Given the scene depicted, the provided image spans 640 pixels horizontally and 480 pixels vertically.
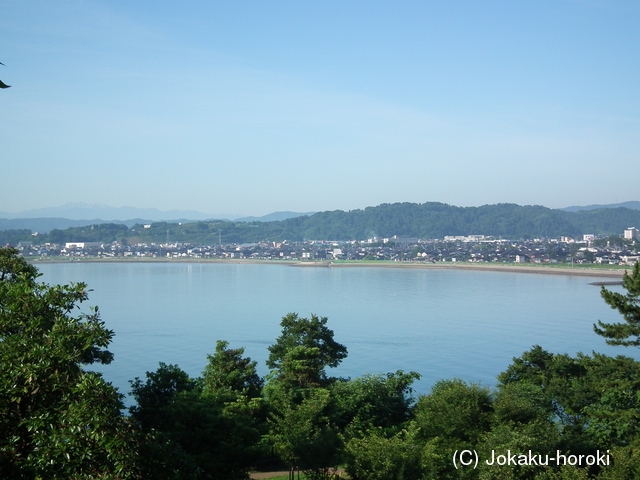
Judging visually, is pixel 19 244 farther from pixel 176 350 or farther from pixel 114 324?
pixel 176 350

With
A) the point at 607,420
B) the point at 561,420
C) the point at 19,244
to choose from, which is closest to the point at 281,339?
the point at 561,420

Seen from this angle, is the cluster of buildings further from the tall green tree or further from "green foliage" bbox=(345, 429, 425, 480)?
"green foliage" bbox=(345, 429, 425, 480)

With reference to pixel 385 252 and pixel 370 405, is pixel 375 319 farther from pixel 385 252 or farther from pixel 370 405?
pixel 385 252

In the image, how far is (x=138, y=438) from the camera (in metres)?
2.78

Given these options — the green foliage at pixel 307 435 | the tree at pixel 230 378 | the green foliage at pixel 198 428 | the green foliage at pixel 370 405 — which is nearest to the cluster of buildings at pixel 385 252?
the green foliage at pixel 370 405

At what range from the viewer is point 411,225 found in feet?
290

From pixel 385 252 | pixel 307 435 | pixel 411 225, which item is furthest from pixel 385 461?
pixel 411 225

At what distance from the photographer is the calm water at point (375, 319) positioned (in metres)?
12.5

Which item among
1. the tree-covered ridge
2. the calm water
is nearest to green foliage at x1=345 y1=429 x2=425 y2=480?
the tree-covered ridge

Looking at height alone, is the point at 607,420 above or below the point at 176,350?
above

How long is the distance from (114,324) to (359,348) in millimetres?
7500

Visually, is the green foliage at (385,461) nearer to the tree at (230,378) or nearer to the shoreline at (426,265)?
the tree at (230,378)

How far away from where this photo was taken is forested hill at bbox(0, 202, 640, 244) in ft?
253

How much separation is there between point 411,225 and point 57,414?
285 feet
